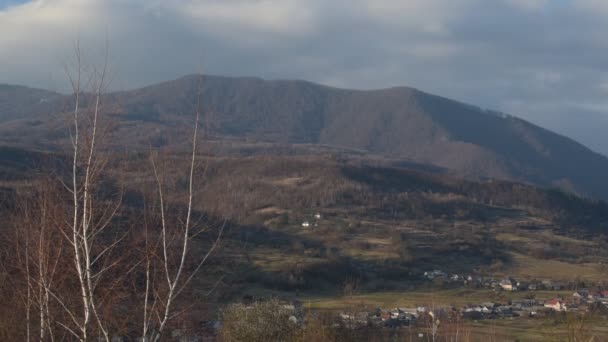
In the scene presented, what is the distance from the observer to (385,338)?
23.9 m

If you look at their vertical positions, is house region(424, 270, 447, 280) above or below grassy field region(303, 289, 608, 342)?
below

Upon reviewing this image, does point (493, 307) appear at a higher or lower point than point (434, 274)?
higher

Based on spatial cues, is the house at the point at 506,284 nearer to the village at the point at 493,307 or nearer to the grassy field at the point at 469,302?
the village at the point at 493,307

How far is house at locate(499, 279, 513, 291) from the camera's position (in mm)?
47737

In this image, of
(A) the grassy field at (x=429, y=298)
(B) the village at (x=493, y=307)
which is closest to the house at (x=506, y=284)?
Answer: (B) the village at (x=493, y=307)

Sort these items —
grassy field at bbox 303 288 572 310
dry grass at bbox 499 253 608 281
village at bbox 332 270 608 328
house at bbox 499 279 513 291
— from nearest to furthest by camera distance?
village at bbox 332 270 608 328 < grassy field at bbox 303 288 572 310 < house at bbox 499 279 513 291 < dry grass at bbox 499 253 608 281

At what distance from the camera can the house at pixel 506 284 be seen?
1879 inches

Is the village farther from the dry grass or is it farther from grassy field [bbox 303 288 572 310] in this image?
the dry grass

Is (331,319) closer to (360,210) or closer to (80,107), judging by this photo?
(80,107)

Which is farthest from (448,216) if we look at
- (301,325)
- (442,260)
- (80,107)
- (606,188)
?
(606,188)

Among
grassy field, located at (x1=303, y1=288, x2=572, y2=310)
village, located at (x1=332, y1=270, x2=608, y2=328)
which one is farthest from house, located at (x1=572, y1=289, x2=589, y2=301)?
grassy field, located at (x1=303, y1=288, x2=572, y2=310)

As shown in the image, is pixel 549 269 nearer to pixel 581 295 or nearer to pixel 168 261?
pixel 581 295

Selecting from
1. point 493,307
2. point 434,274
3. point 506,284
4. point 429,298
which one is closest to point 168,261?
point 493,307

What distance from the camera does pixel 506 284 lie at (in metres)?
48.8
